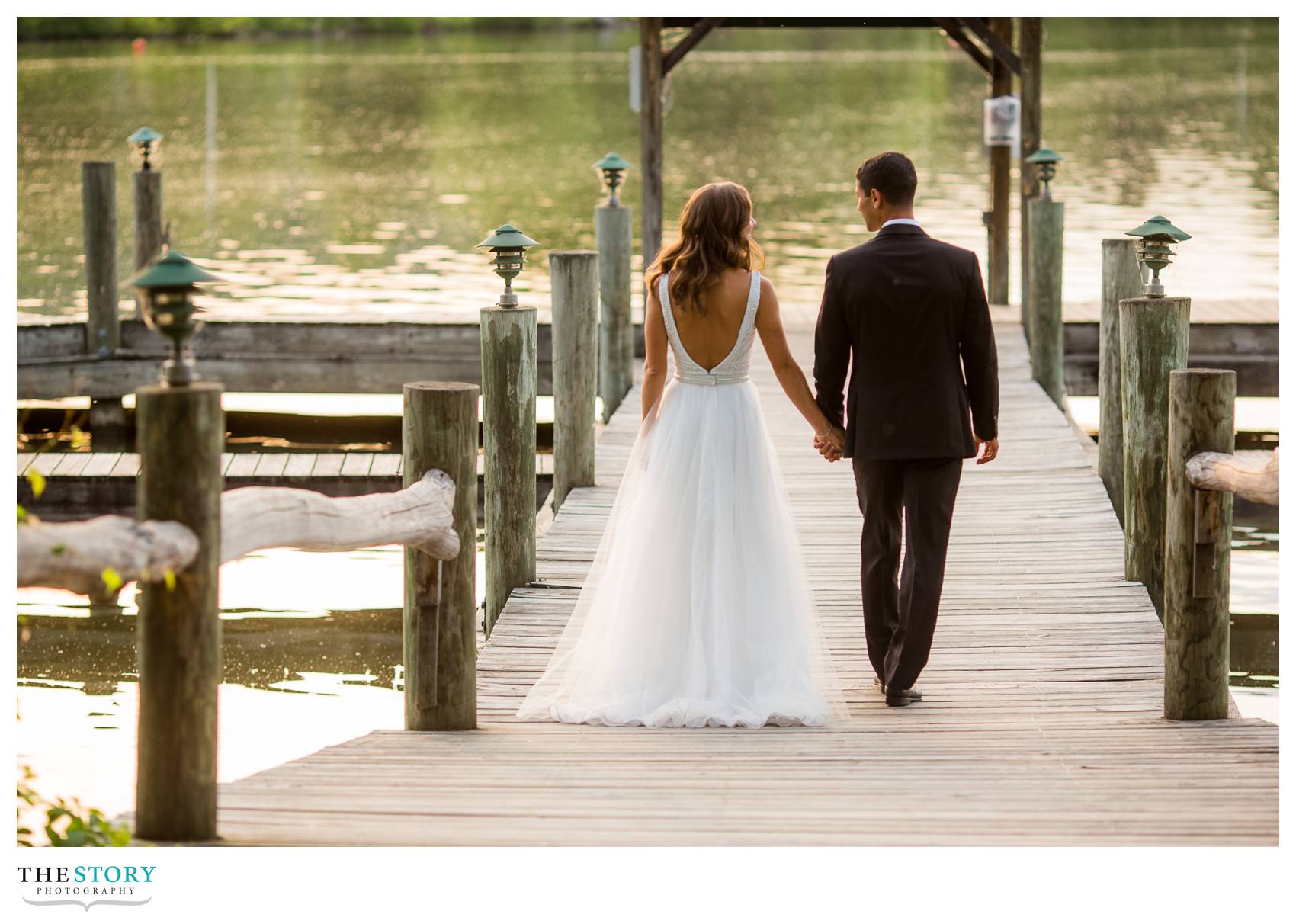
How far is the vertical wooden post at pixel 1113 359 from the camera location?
8.45 metres

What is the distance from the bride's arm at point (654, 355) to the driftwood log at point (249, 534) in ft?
3.04

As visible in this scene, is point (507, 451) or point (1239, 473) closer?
point (1239, 473)

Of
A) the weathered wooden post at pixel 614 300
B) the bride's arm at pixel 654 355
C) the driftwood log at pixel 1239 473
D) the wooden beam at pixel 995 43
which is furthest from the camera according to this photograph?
the wooden beam at pixel 995 43

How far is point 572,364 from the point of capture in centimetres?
874

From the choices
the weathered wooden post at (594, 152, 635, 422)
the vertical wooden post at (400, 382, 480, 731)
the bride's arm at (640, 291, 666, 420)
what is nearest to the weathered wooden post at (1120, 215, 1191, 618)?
the bride's arm at (640, 291, 666, 420)

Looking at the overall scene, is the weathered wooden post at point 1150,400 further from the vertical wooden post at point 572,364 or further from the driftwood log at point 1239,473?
the vertical wooden post at point 572,364

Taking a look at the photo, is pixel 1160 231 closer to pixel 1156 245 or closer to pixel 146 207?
pixel 1156 245

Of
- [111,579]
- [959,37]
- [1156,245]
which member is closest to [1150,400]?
[1156,245]

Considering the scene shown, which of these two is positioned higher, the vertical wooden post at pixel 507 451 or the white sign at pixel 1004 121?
the white sign at pixel 1004 121

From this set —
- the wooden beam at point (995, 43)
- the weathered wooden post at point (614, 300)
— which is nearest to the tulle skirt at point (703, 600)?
the weathered wooden post at point (614, 300)

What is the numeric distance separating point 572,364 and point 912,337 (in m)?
3.62

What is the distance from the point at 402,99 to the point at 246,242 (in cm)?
2200

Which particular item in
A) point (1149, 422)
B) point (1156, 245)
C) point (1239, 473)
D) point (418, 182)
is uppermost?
point (418, 182)
